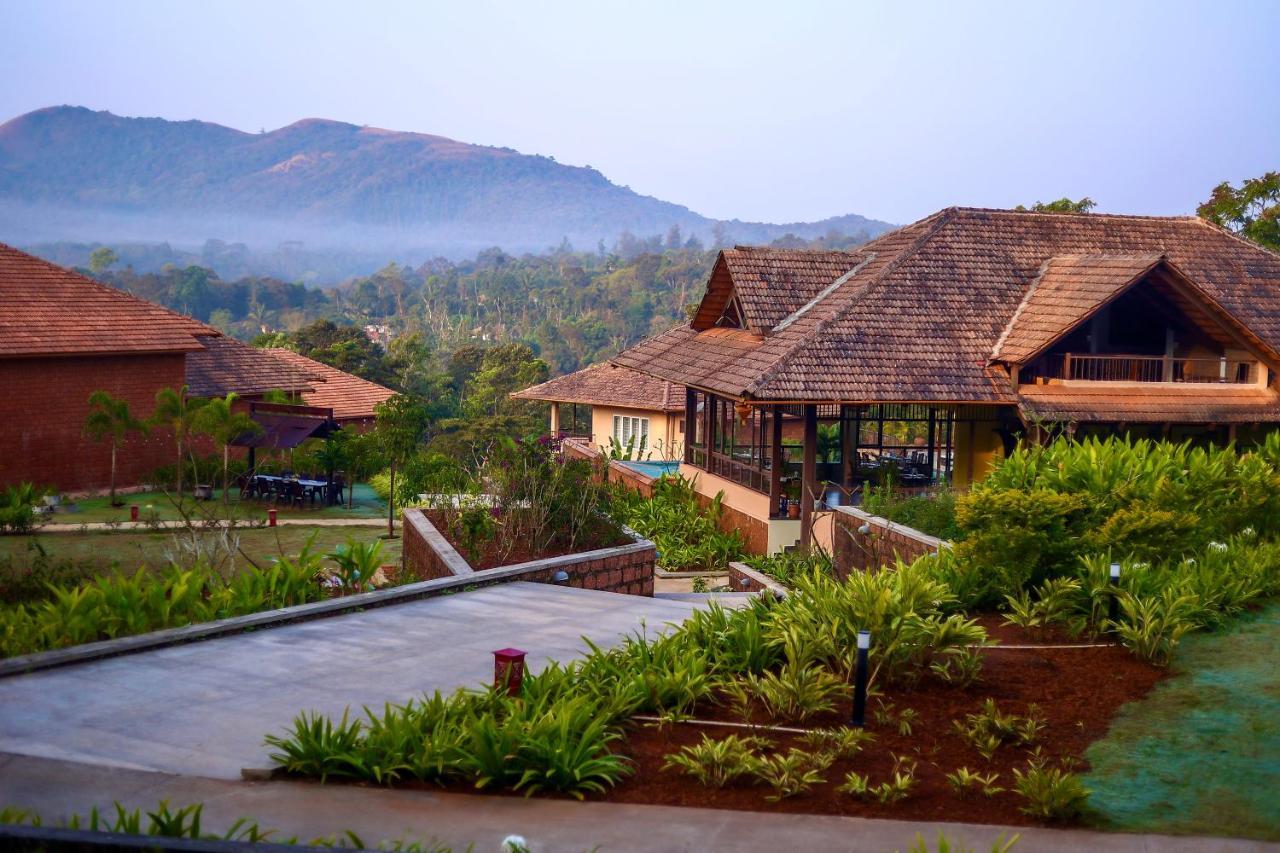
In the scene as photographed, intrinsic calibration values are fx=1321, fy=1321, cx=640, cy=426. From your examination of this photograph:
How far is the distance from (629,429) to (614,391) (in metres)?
1.25

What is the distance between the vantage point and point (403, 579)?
14766 mm

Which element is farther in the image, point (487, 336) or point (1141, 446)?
point (487, 336)

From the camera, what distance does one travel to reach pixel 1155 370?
23609 mm

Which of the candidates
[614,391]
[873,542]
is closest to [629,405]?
[614,391]

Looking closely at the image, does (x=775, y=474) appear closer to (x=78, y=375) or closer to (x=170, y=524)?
(x=170, y=524)

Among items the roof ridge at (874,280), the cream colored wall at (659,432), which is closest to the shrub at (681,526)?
the roof ridge at (874,280)

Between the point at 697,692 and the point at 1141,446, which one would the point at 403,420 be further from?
the point at 697,692

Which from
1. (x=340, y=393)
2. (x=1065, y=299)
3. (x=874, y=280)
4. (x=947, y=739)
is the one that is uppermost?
(x=874, y=280)

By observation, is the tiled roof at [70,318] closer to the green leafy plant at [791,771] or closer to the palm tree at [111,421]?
the palm tree at [111,421]

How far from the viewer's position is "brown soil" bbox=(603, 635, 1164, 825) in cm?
687

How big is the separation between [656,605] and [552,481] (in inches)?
124

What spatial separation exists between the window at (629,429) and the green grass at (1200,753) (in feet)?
96.0

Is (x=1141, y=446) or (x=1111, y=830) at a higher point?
(x=1141, y=446)

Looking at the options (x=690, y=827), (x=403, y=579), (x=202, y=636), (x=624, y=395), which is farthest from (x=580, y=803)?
(x=624, y=395)
